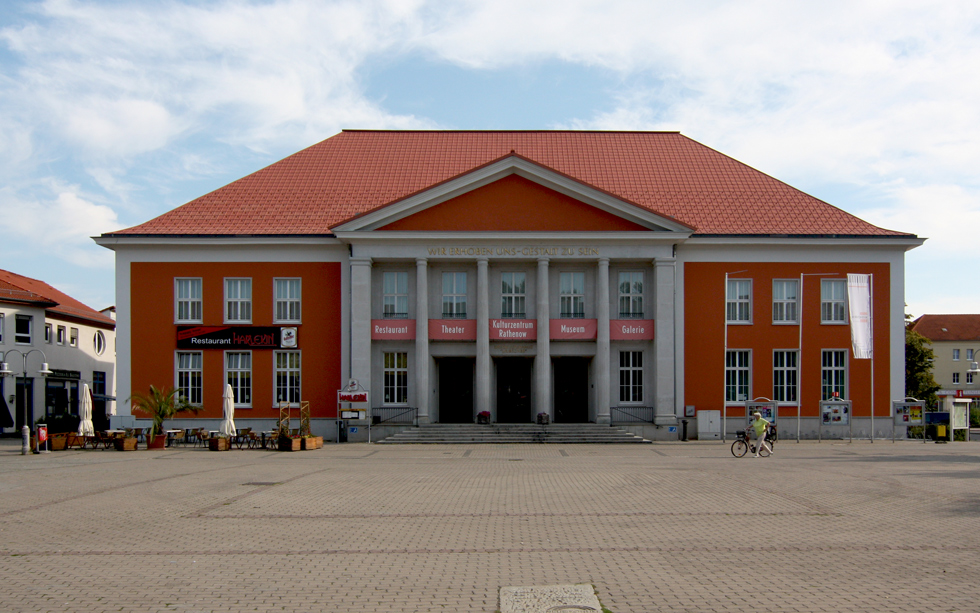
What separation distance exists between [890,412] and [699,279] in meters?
10.3

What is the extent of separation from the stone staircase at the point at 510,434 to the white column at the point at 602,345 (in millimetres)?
1296

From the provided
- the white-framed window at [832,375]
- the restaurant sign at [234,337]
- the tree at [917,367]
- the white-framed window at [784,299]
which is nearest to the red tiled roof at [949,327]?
the tree at [917,367]

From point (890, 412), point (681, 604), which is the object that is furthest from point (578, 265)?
point (681, 604)

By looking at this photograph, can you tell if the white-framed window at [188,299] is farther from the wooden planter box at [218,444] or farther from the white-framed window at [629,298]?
the white-framed window at [629,298]

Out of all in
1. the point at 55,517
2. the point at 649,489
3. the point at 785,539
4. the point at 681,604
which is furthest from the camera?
the point at 649,489

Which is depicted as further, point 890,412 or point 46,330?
point 46,330

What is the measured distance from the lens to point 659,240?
34.6m

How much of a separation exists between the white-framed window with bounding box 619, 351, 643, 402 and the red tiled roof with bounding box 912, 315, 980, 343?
81327 mm

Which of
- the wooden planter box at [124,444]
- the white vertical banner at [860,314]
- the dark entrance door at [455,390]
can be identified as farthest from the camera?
the dark entrance door at [455,390]

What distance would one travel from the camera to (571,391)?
3722cm

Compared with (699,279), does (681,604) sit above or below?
below

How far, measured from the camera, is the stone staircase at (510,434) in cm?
3269

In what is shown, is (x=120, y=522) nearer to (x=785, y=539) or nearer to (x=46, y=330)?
(x=785, y=539)

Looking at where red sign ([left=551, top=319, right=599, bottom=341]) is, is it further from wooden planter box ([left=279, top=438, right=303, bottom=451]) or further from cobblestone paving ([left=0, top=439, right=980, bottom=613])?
cobblestone paving ([left=0, top=439, right=980, bottom=613])
